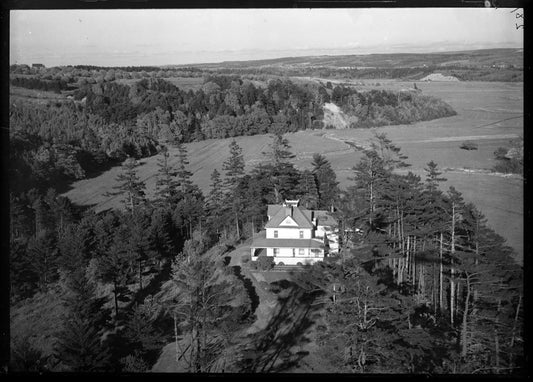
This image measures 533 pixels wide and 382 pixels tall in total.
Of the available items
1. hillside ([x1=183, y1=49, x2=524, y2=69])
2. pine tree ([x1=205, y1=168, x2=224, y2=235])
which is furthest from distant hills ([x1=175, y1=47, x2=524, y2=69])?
pine tree ([x1=205, y1=168, x2=224, y2=235])

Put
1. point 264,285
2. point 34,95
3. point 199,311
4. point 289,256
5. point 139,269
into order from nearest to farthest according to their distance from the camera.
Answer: point 199,311, point 34,95, point 139,269, point 264,285, point 289,256

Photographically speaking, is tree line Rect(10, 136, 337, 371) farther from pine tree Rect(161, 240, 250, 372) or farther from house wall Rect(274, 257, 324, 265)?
house wall Rect(274, 257, 324, 265)

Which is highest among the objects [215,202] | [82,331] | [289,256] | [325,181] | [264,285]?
[325,181]

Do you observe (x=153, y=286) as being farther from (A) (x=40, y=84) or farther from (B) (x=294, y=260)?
(A) (x=40, y=84)

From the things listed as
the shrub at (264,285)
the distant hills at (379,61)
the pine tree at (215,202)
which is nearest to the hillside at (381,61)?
the distant hills at (379,61)

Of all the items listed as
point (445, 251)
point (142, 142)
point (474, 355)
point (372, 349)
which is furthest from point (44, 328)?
point (445, 251)

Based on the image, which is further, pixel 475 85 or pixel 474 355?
pixel 475 85

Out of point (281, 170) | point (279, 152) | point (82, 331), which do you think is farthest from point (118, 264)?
point (281, 170)

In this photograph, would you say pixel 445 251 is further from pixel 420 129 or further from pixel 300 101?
pixel 300 101
